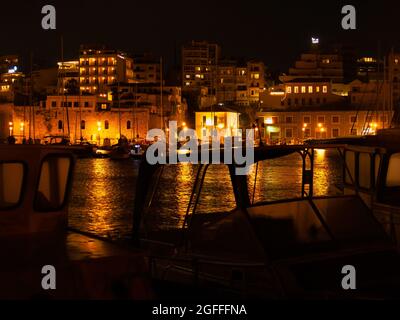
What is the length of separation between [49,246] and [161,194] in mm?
23029

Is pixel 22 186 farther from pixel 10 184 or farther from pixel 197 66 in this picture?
pixel 197 66

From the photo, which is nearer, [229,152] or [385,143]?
[229,152]

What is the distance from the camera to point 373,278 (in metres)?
8.45

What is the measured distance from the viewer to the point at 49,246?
280 inches

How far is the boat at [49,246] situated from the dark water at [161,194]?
5679mm

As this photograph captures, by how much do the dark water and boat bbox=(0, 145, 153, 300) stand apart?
5679mm

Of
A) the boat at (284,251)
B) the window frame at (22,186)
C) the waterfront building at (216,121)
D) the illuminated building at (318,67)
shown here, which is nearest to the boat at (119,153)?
the waterfront building at (216,121)

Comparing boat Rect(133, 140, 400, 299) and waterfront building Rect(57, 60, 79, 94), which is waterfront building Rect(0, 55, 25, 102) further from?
boat Rect(133, 140, 400, 299)

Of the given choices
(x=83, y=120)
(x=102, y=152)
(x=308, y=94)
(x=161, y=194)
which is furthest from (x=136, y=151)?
(x=161, y=194)

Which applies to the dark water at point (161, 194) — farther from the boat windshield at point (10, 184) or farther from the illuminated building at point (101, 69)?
the illuminated building at point (101, 69)

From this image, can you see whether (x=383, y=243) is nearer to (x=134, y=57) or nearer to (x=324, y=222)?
(x=324, y=222)

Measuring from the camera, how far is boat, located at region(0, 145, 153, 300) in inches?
240
